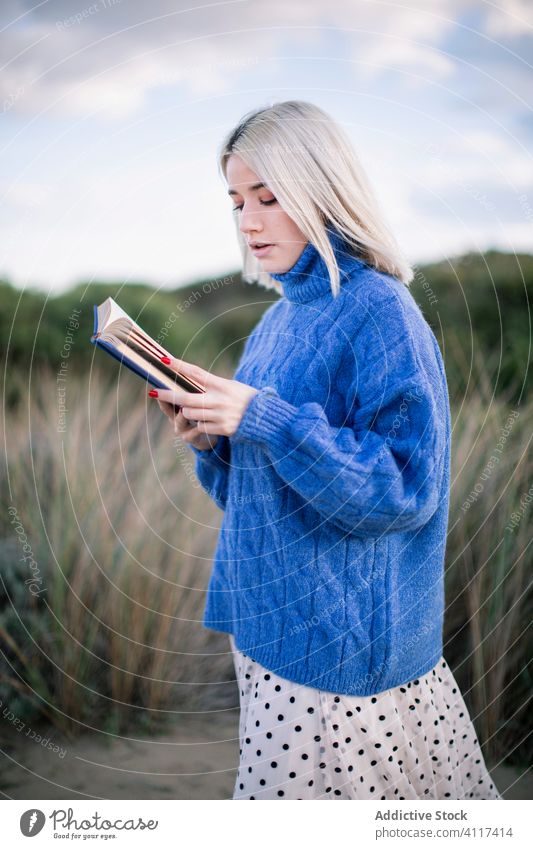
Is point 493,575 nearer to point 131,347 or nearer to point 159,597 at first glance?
point 159,597

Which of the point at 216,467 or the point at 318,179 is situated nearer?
the point at 318,179

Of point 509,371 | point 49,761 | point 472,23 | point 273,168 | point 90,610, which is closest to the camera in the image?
point 273,168

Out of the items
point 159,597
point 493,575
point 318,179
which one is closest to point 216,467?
point 318,179

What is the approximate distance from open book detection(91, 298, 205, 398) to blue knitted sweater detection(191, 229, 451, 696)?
0.16 meters

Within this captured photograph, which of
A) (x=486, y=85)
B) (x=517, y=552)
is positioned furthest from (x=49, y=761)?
(x=486, y=85)

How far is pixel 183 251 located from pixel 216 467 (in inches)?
36.2

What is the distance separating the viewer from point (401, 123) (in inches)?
86.4

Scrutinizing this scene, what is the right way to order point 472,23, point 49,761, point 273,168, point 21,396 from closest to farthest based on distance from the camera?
point 273,168, point 472,23, point 49,761, point 21,396

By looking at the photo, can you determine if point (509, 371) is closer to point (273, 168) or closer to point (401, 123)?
point (401, 123)

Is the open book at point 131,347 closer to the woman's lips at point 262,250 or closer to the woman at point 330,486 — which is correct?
the woman at point 330,486

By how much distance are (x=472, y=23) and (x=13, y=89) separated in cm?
130

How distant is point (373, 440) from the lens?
1.38 metres

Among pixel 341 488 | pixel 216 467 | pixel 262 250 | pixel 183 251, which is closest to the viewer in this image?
pixel 341 488

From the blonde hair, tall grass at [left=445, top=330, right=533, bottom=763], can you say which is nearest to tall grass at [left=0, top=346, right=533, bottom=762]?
tall grass at [left=445, top=330, right=533, bottom=763]
